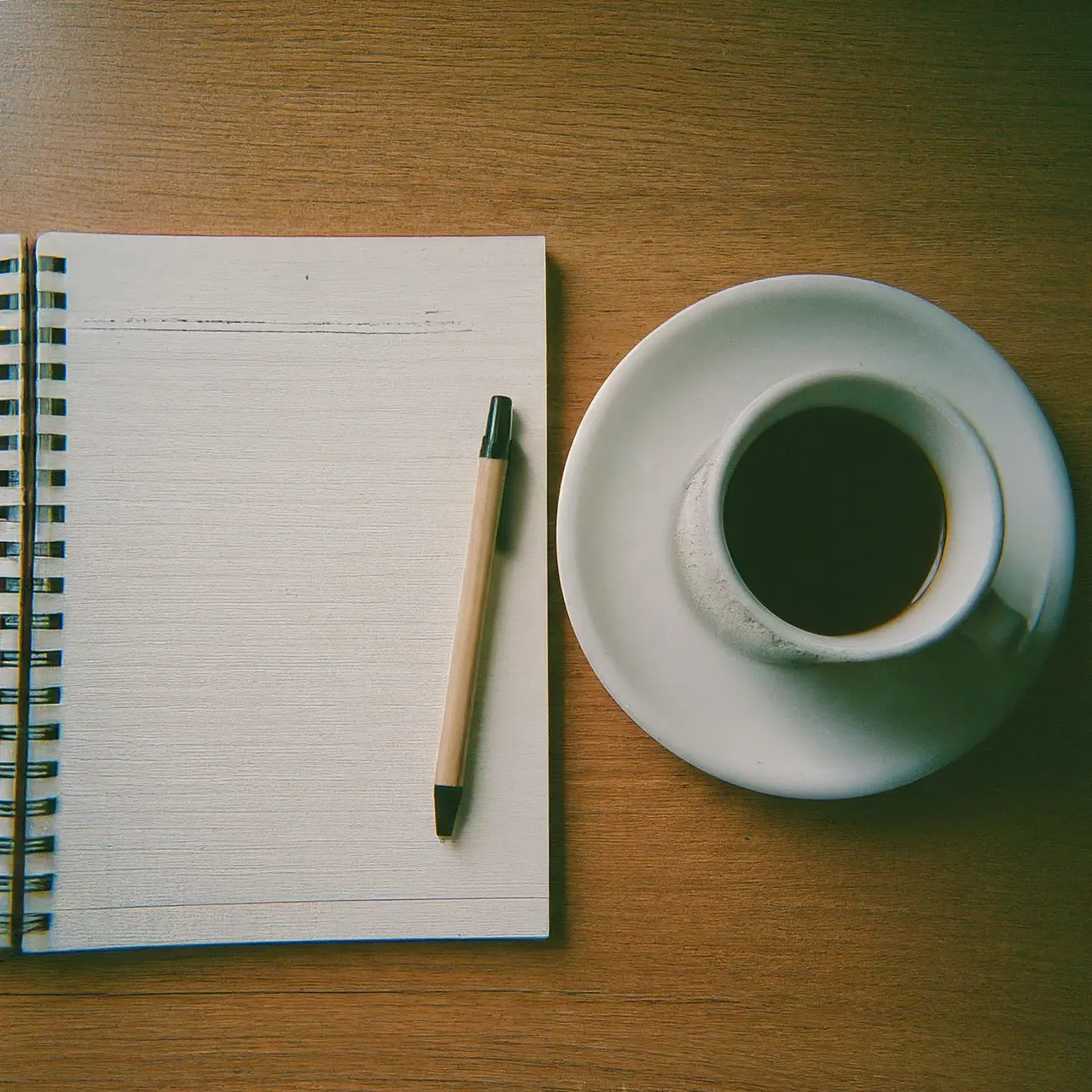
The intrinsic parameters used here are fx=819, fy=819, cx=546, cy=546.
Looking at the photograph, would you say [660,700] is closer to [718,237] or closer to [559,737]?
[559,737]

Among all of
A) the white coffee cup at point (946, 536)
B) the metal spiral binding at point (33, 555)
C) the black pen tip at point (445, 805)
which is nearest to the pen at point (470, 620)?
the black pen tip at point (445, 805)

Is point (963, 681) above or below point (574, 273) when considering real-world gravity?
below

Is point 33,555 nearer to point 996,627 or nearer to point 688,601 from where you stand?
point 688,601

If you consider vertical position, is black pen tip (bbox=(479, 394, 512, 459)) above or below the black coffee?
above

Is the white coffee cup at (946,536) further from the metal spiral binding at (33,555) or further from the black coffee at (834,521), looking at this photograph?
the metal spiral binding at (33,555)

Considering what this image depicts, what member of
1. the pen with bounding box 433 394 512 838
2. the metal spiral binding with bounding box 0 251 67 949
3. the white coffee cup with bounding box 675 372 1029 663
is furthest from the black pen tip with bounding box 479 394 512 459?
the metal spiral binding with bounding box 0 251 67 949

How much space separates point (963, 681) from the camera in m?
0.44

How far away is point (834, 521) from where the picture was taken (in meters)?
0.43

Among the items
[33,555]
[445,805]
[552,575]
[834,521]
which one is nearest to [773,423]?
[834,521]

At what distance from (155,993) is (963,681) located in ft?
1.65

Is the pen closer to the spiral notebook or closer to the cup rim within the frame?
the spiral notebook

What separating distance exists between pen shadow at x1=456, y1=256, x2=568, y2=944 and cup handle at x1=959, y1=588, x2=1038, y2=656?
0.23 m

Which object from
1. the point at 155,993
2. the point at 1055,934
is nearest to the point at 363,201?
the point at 155,993

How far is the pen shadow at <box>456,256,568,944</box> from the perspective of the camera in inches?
19.6
